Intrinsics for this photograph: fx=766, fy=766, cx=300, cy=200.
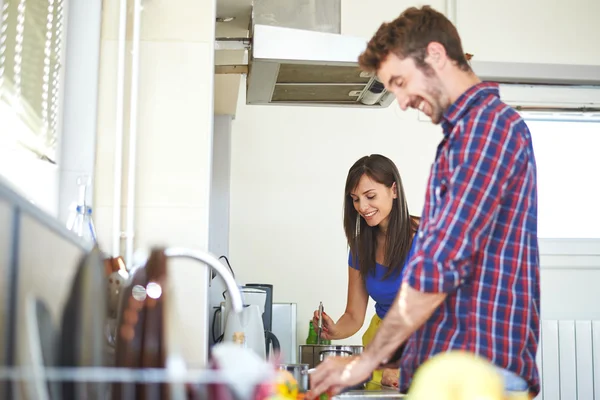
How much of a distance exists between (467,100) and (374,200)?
1.11m

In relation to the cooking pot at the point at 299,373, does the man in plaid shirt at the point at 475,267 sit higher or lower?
Result: higher

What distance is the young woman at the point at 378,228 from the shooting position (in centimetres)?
233

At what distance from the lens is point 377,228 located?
2.43 metres

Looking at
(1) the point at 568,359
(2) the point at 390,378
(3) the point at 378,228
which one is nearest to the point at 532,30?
(1) the point at 568,359

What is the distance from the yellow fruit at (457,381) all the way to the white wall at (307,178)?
2.56 meters

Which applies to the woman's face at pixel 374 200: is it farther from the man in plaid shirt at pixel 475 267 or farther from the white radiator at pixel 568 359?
the white radiator at pixel 568 359

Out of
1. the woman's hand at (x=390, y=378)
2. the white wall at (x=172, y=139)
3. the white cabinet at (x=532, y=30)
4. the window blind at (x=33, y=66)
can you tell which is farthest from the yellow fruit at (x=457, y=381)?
the white cabinet at (x=532, y=30)

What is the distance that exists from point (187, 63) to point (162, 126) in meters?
0.16

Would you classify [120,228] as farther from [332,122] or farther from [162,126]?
[332,122]

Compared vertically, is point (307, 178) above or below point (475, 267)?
above

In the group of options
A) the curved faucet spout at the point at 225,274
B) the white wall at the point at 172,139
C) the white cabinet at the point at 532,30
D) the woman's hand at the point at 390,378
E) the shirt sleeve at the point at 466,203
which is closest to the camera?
the curved faucet spout at the point at 225,274

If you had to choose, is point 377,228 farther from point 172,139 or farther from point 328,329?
point 172,139

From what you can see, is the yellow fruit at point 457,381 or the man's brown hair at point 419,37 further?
the man's brown hair at point 419,37

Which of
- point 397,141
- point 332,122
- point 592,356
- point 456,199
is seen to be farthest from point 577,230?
point 456,199
